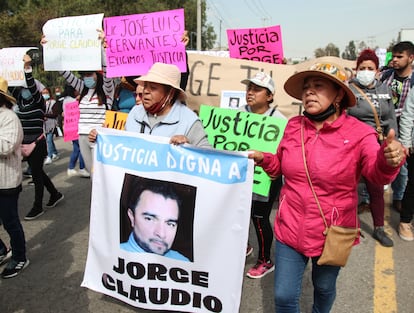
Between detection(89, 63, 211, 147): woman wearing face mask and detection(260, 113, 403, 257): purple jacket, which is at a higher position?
detection(89, 63, 211, 147): woman wearing face mask

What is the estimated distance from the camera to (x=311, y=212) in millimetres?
2035

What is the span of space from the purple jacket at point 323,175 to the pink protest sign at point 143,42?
2034 mm

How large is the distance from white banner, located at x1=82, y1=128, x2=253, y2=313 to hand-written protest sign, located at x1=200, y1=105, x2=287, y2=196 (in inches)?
38.6

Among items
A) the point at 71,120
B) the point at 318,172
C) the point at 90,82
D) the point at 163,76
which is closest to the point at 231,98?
the point at 90,82

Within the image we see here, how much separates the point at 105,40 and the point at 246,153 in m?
2.53

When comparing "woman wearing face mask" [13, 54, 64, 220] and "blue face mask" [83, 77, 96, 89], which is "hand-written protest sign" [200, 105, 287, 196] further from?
"woman wearing face mask" [13, 54, 64, 220]

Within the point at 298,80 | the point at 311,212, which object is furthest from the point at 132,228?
the point at 298,80

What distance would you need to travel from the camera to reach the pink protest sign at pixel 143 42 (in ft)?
12.4

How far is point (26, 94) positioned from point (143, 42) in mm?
1649

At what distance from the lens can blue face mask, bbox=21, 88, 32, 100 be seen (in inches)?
177

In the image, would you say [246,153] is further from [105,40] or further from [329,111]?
[105,40]

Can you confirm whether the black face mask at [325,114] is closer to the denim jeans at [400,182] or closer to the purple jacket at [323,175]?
the purple jacket at [323,175]

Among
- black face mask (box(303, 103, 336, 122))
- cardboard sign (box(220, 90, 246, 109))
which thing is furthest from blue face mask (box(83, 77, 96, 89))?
black face mask (box(303, 103, 336, 122))

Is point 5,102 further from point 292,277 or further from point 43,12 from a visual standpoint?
point 43,12
